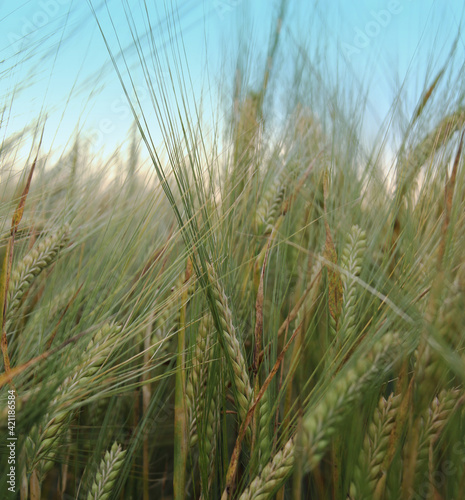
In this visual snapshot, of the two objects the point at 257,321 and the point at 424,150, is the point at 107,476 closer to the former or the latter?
the point at 257,321

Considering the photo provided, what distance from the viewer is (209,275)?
1.67ft

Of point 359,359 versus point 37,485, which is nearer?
point 359,359

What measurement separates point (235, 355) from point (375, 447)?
0.65 ft

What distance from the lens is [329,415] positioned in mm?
386

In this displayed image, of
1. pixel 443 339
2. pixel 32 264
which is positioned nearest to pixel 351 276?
pixel 443 339

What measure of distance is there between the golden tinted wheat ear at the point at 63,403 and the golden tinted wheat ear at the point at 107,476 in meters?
0.07

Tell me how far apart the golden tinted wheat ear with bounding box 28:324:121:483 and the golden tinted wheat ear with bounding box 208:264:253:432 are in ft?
0.49

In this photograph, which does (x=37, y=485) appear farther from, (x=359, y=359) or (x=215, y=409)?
(x=359, y=359)

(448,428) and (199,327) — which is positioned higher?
(199,327)

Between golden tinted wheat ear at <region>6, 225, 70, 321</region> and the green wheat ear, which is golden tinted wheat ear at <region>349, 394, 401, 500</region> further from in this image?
golden tinted wheat ear at <region>6, 225, 70, 321</region>

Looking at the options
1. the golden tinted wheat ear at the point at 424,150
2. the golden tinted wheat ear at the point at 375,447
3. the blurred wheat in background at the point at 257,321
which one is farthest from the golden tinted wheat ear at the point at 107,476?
the golden tinted wheat ear at the point at 424,150

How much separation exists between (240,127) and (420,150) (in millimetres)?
352

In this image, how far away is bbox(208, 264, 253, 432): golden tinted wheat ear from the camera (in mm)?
488

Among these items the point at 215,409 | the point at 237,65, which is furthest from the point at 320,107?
the point at 215,409
